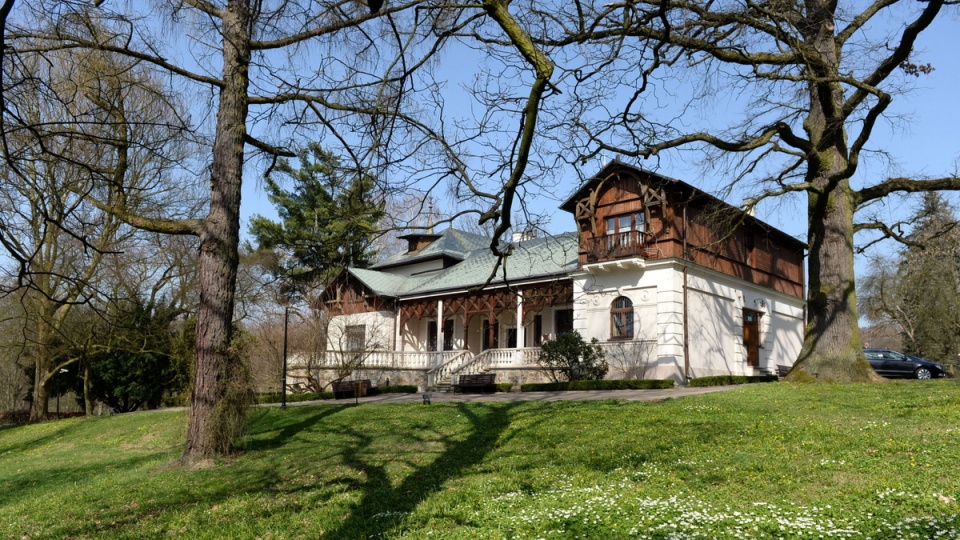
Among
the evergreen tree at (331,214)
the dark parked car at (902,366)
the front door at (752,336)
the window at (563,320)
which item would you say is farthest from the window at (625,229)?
the evergreen tree at (331,214)

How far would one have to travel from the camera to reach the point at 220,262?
11758 mm

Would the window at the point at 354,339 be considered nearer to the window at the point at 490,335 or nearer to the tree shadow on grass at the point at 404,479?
the window at the point at 490,335

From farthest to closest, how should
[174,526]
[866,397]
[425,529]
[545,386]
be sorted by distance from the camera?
[545,386]
[866,397]
[174,526]
[425,529]

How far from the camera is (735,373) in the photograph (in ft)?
94.3

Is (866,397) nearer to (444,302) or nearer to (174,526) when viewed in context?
(174,526)

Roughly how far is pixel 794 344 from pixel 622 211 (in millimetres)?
12898

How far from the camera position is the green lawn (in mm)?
6098

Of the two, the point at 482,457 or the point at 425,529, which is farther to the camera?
the point at 482,457

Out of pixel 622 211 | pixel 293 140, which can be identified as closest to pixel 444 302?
pixel 622 211

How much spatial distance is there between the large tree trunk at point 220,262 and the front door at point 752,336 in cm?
2450

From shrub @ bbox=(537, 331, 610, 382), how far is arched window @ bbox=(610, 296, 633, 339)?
168cm

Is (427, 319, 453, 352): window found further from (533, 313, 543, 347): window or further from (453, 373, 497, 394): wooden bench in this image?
(453, 373, 497, 394): wooden bench

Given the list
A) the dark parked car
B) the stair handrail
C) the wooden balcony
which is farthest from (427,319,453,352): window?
the dark parked car

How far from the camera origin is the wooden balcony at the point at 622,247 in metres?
26.8
